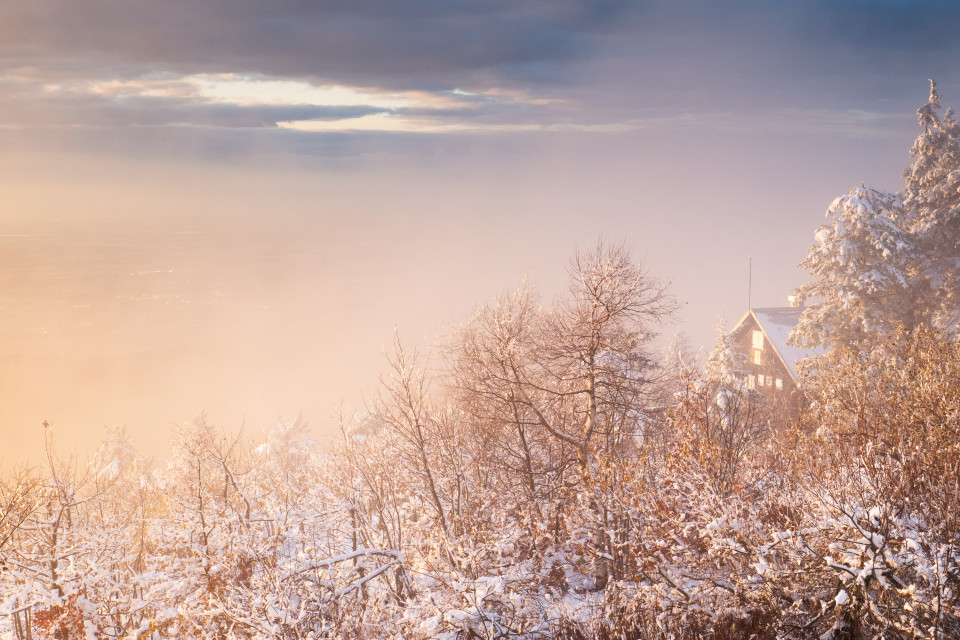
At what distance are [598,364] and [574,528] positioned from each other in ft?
15.2

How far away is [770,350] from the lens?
46781 millimetres

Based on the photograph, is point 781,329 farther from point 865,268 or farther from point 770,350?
point 865,268

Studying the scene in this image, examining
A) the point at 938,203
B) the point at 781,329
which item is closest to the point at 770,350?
the point at 781,329

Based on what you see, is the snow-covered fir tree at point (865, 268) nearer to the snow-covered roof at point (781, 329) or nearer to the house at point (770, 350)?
the house at point (770, 350)

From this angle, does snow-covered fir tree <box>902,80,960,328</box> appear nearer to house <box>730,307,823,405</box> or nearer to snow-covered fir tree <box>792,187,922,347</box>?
snow-covered fir tree <box>792,187,922,347</box>

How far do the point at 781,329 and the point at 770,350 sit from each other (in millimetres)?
2053

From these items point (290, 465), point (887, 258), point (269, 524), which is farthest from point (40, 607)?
point (290, 465)

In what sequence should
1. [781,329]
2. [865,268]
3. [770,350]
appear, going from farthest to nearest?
[781,329]
[770,350]
[865,268]

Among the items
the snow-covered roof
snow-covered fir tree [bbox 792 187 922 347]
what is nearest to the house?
the snow-covered roof

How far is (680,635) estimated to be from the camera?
9.05 meters

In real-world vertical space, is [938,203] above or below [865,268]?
above

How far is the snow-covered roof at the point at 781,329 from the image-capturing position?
43.8 meters

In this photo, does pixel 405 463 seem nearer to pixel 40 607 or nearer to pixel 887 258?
pixel 40 607

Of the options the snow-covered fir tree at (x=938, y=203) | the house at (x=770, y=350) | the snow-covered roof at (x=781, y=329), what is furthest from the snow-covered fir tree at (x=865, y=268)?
the snow-covered roof at (x=781, y=329)
